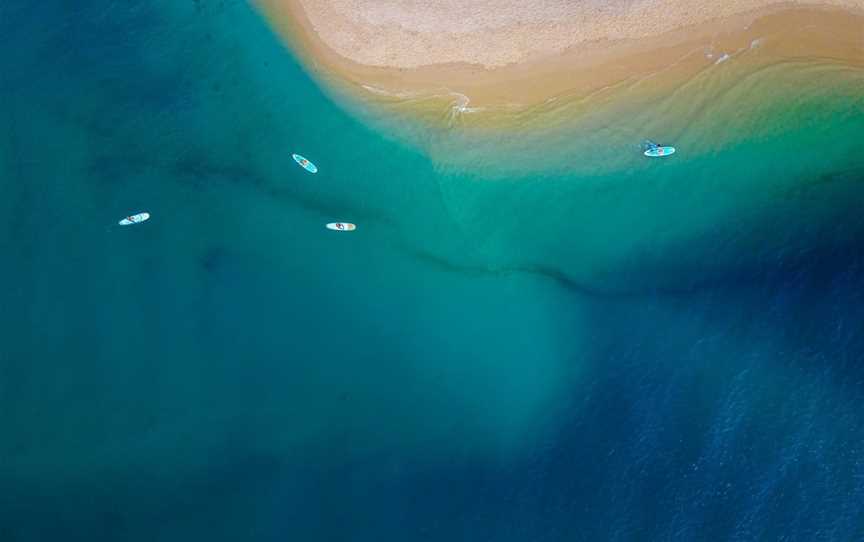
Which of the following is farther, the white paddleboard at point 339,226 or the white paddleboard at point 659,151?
the white paddleboard at point 659,151

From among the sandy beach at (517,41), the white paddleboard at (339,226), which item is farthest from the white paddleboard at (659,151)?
the white paddleboard at (339,226)

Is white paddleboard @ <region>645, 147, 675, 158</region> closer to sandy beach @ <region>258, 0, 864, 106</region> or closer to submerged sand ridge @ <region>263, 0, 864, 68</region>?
sandy beach @ <region>258, 0, 864, 106</region>

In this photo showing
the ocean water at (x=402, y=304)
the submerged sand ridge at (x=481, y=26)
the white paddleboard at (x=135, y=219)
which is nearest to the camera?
the ocean water at (x=402, y=304)

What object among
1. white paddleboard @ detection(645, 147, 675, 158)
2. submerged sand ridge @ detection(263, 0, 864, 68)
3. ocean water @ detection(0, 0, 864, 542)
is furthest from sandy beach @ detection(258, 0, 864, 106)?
white paddleboard @ detection(645, 147, 675, 158)

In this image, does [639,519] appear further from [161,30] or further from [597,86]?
[161,30]

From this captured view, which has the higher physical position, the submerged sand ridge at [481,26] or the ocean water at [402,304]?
the submerged sand ridge at [481,26]

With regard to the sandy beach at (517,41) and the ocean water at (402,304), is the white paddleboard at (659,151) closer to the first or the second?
the ocean water at (402,304)

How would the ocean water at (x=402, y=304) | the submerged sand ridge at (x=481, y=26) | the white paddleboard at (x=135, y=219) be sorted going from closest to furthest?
1. the ocean water at (x=402, y=304)
2. the white paddleboard at (x=135, y=219)
3. the submerged sand ridge at (x=481, y=26)
